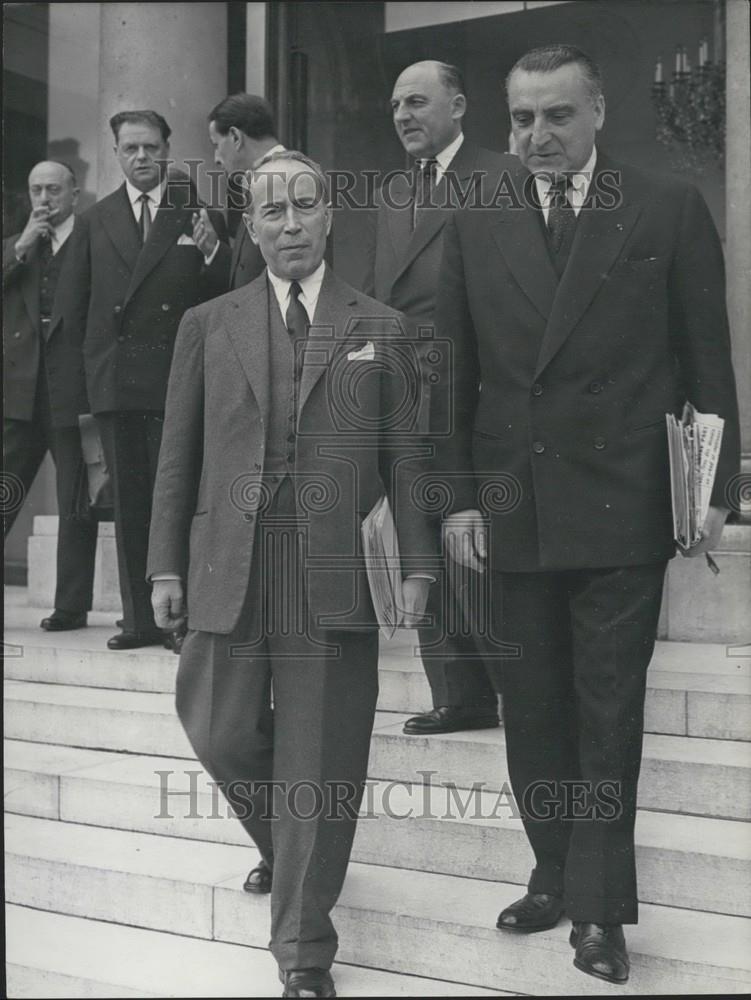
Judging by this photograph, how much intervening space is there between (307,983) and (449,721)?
1.26 metres

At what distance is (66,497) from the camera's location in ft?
20.0

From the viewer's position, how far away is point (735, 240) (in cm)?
570

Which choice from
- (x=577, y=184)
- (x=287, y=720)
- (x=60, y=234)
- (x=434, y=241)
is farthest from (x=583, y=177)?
(x=60, y=234)

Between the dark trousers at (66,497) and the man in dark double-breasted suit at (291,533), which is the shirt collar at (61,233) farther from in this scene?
Result: the man in dark double-breasted suit at (291,533)

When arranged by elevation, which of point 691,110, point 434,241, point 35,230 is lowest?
point 434,241

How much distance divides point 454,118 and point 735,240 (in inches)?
69.3

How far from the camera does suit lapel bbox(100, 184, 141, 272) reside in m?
5.60

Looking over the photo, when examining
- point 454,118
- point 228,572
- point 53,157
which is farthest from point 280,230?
point 53,157

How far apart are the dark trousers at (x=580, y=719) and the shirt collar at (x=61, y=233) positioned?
3.51 m

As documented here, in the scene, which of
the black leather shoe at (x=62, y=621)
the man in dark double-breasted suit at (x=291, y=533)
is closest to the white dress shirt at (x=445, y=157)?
the man in dark double-breasted suit at (x=291, y=533)

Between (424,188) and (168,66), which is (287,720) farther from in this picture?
(168,66)

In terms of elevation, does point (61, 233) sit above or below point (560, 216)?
above

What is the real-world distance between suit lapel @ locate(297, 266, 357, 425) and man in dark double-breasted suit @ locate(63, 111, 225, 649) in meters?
2.18

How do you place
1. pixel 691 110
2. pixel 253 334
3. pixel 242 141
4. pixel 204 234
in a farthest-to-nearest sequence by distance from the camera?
pixel 691 110 → pixel 204 234 → pixel 242 141 → pixel 253 334
